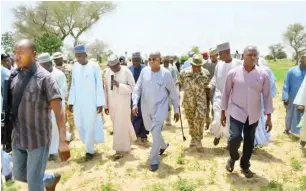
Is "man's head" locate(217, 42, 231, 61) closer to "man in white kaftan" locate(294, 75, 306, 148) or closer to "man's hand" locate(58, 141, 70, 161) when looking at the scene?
"man in white kaftan" locate(294, 75, 306, 148)

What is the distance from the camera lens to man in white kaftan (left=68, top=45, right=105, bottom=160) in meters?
6.71

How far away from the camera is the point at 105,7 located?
160 feet

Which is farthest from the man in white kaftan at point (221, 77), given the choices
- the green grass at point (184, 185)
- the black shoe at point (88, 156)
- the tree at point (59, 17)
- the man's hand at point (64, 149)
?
the tree at point (59, 17)

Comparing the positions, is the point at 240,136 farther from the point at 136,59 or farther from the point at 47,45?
the point at 47,45

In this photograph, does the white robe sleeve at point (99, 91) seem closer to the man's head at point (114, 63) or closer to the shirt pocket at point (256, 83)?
the man's head at point (114, 63)

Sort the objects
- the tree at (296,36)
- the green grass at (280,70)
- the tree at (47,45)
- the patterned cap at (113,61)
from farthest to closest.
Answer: the tree at (296,36)
the tree at (47,45)
the green grass at (280,70)
the patterned cap at (113,61)

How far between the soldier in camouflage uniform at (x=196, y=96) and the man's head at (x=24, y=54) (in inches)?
148

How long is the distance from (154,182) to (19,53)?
2.70 meters

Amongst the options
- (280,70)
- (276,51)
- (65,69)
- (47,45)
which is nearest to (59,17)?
(47,45)

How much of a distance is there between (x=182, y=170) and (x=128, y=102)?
62.2 inches

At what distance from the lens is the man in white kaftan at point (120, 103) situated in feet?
22.5

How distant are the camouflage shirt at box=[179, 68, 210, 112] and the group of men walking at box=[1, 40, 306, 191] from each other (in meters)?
0.02

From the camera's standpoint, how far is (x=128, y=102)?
22.8ft

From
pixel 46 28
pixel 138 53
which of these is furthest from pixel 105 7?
pixel 138 53
